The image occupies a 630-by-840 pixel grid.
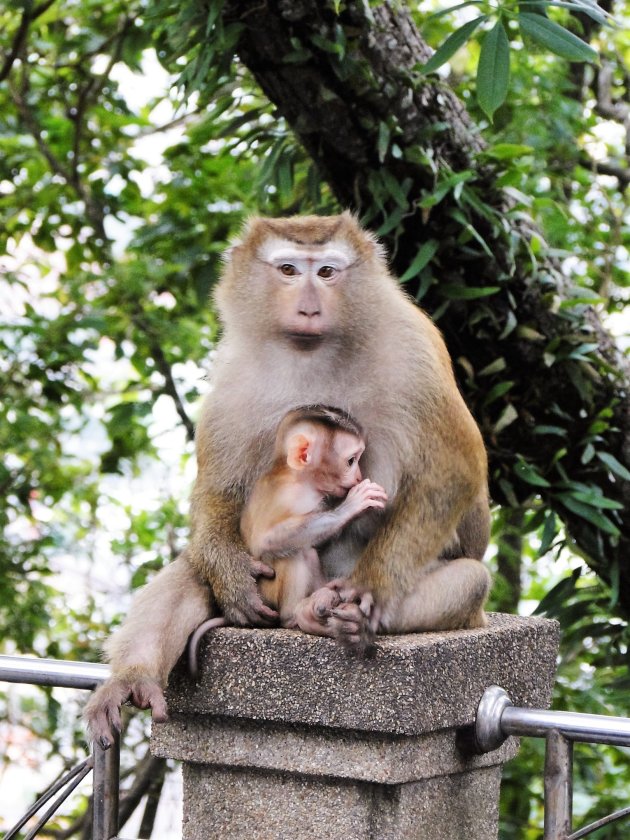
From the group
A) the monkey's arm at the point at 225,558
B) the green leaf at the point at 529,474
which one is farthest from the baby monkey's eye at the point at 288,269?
the green leaf at the point at 529,474

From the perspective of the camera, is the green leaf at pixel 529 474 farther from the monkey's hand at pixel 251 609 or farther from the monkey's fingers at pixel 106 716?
the monkey's fingers at pixel 106 716

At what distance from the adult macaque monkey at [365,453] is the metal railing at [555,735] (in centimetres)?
29

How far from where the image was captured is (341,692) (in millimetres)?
2084

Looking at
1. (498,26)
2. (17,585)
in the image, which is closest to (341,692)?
(498,26)

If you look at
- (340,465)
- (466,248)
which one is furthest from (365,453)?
(466,248)

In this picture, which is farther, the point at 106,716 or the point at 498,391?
the point at 498,391

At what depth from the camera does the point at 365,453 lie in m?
2.47

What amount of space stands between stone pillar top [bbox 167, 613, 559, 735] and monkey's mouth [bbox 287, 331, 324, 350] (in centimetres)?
63

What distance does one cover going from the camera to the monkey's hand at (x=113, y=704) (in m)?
2.27

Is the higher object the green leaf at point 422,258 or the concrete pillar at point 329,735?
the green leaf at point 422,258

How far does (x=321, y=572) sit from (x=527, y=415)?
1853mm

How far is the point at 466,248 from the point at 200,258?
1447 millimetres

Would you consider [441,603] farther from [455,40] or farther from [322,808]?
[455,40]

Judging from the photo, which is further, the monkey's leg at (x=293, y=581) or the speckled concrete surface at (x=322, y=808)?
the monkey's leg at (x=293, y=581)
